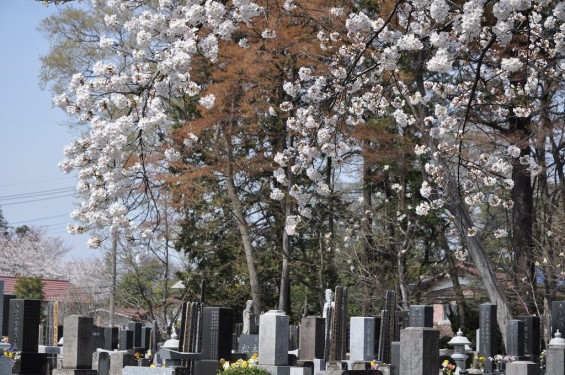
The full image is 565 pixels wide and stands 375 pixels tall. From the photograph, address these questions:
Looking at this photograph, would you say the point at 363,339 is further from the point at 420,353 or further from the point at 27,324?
the point at 420,353

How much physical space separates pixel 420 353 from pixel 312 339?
767 centimetres

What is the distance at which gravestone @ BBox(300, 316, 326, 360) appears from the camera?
54.7 ft

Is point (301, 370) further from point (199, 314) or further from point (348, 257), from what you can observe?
point (348, 257)

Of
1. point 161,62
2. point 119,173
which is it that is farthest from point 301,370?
point 161,62

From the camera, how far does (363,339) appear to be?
17.6m

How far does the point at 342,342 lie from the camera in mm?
15688

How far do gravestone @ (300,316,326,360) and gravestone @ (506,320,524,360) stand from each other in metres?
3.39

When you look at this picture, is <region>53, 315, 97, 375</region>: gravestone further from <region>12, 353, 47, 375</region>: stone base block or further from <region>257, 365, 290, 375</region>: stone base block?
<region>12, 353, 47, 375</region>: stone base block

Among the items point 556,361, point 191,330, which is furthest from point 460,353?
point 191,330

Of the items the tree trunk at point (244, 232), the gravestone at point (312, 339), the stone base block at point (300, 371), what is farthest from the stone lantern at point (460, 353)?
the tree trunk at point (244, 232)

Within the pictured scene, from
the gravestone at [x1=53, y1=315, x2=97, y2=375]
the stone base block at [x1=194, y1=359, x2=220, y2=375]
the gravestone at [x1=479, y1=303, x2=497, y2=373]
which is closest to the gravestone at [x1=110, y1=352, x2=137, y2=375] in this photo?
the stone base block at [x1=194, y1=359, x2=220, y2=375]

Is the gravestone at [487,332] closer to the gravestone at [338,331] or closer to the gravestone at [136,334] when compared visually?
the gravestone at [338,331]

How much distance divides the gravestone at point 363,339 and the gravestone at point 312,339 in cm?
89

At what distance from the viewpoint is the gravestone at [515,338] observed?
55.2 ft
